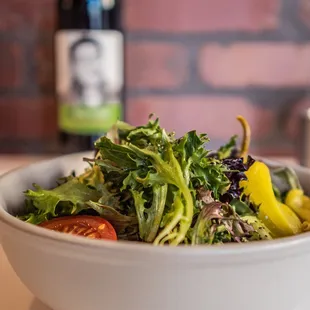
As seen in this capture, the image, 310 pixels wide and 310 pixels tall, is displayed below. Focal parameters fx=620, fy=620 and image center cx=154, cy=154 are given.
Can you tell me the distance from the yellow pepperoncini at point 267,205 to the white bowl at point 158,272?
0.36ft

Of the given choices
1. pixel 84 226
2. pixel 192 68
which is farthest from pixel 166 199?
pixel 192 68

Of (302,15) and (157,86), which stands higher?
(302,15)

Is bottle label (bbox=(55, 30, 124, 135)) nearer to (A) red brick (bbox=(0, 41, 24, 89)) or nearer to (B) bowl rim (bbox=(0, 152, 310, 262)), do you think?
(A) red brick (bbox=(0, 41, 24, 89))

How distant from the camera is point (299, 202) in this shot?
1.92ft

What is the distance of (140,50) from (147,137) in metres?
0.69

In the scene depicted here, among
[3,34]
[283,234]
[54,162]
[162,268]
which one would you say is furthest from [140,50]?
[162,268]

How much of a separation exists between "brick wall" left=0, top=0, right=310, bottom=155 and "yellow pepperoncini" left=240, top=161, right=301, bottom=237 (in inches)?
25.6

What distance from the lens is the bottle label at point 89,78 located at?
102 cm

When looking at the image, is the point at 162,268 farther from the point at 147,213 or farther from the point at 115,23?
the point at 115,23

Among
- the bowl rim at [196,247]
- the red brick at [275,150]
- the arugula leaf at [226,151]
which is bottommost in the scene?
the red brick at [275,150]

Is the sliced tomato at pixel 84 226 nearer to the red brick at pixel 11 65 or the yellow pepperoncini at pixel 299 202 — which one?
the yellow pepperoncini at pixel 299 202

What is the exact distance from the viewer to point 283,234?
52cm

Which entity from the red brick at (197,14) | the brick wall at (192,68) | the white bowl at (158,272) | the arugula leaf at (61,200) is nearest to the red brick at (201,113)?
the brick wall at (192,68)

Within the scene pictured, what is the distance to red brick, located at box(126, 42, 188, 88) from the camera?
1.18m
